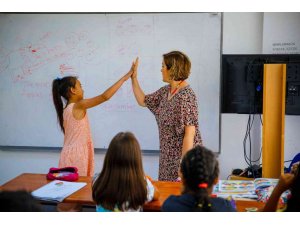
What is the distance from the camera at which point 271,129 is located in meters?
3.12

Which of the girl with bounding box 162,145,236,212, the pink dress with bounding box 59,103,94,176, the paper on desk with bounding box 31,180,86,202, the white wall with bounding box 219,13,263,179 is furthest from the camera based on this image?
the white wall with bounding box 219,13,263,179

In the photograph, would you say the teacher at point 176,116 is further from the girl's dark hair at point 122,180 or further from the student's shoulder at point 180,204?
the student's shoulder at point 180,204

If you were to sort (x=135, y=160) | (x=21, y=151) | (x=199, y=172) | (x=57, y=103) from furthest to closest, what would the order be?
(x=21, y=151)
(x=57, y=103)
(x=135, y=160)
(x=199, y=172)

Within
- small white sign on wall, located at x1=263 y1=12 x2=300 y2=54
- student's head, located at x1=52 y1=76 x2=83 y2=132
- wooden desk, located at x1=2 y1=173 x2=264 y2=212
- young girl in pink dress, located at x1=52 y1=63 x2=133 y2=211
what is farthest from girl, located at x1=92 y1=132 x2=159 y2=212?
small white sign on wall, located at x1=263 y1=12 x2=300 y2=54

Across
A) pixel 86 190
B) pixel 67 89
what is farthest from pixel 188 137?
pixel 67 89

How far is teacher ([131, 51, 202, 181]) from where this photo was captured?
2.84 m

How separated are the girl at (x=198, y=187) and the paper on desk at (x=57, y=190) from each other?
0.76 metres

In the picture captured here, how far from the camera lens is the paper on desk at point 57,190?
2328mm

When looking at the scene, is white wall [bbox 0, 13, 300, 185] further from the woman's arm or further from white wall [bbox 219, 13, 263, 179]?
the woman's arm

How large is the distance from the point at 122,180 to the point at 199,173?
1.44ft

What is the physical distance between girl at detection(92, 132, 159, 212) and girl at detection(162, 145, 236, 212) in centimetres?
26
